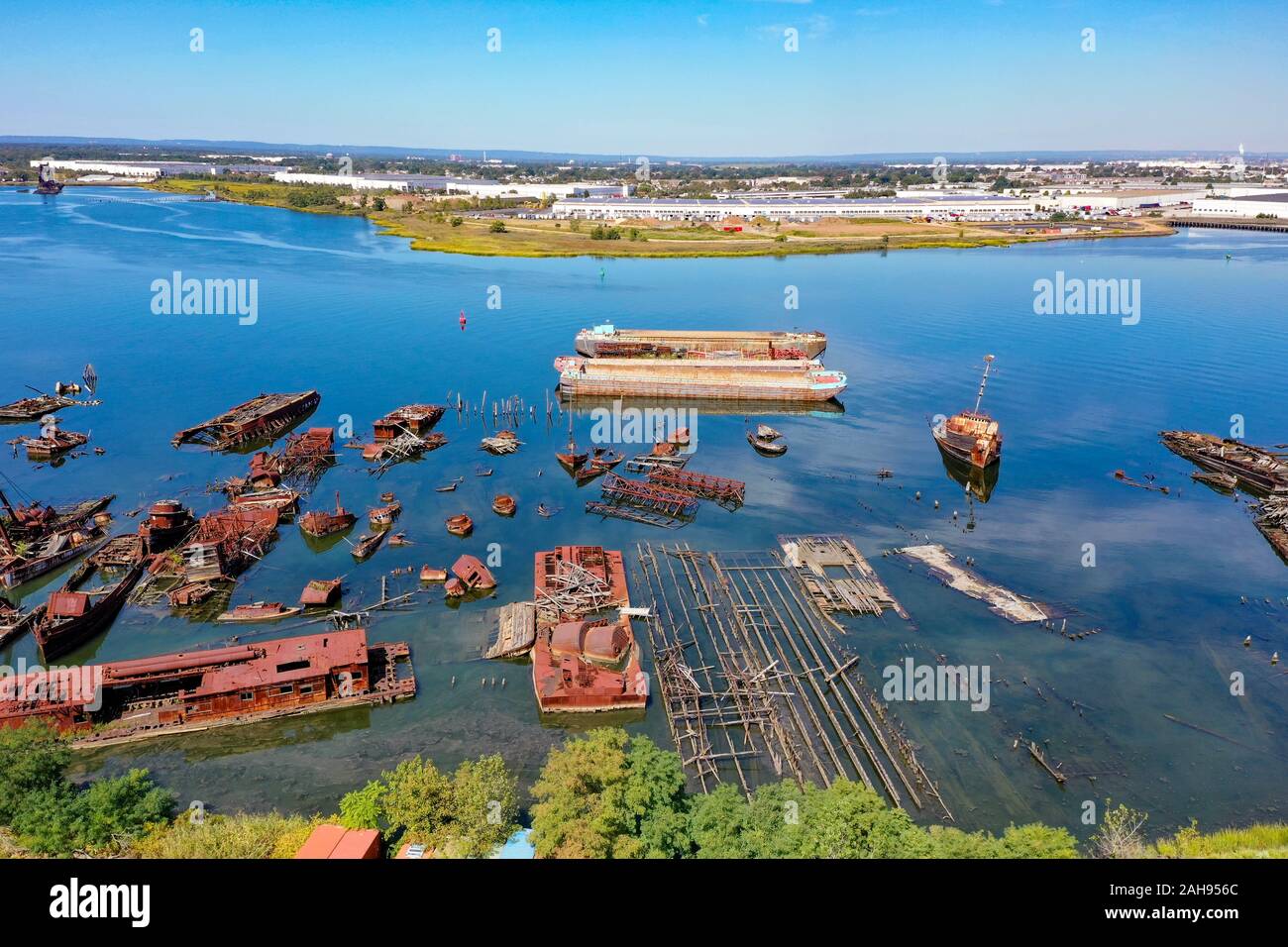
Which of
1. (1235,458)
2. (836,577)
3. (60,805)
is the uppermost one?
(1235,458)

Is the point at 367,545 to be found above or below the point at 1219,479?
below

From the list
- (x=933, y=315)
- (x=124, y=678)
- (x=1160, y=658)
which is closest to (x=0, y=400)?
(x=124, y=678)

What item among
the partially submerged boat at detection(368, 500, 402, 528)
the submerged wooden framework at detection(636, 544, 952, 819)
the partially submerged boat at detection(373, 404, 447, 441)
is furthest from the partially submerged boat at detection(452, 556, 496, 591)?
the partially submerged boat at detection(373, 404, 447, 441)

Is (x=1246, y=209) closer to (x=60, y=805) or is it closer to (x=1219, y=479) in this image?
(x=1219, y=479)

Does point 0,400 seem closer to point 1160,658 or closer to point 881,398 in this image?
point 881,398

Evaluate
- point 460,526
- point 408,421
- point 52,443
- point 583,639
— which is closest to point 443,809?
point 583,639
